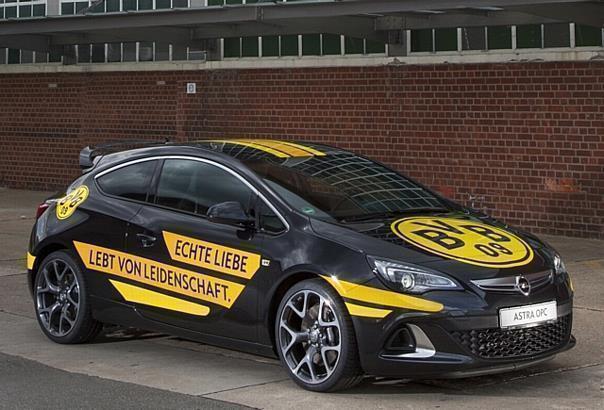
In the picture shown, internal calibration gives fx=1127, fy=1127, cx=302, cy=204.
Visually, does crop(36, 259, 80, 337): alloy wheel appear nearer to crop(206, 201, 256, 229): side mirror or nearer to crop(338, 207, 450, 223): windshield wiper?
crop(206, 201, 256, 229): side mirror

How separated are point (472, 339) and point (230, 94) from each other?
1193 cm

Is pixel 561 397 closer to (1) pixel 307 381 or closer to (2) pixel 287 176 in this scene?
(1) pixel 307 381

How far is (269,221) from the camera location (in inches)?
276

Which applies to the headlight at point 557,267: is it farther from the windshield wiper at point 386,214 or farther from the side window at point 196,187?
the side window at point 196,187

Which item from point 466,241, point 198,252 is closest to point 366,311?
point 466,241

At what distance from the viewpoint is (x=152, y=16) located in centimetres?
1600

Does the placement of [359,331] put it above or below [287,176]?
below

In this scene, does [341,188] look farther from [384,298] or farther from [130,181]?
[130,181]

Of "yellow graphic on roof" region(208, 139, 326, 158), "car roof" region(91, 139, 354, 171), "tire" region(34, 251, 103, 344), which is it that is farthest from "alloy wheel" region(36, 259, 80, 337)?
"yellow graphic on roof" region(208, 139, 326, 158)

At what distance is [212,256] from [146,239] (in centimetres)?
64

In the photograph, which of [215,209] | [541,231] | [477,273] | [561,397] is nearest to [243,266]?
[215,209]

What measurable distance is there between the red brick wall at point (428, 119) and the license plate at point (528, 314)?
24.0 ft

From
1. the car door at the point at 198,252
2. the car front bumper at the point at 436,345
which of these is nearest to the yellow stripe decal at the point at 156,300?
the car door at the point at 198,252

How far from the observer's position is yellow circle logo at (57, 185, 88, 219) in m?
8.18
